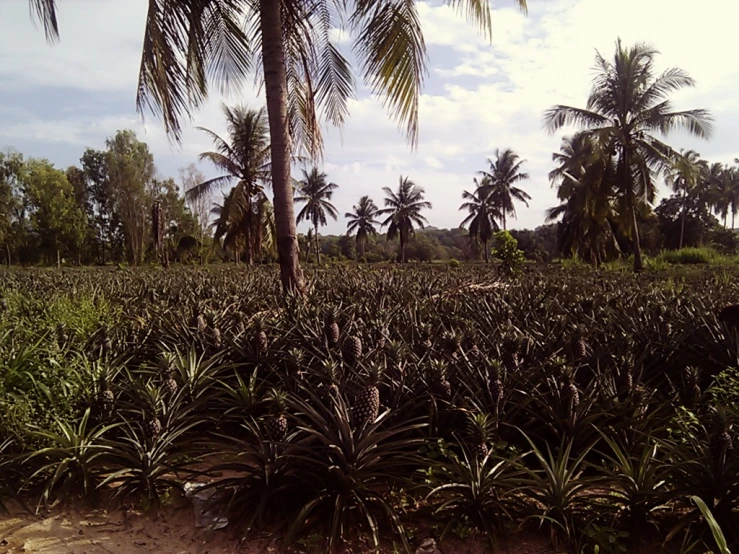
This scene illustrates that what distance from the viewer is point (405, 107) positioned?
681 cm

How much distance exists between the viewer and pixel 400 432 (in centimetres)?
308

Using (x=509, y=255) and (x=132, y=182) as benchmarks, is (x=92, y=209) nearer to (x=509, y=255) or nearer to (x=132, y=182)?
(x=132, y=182)

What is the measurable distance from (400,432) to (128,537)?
1.65 meters

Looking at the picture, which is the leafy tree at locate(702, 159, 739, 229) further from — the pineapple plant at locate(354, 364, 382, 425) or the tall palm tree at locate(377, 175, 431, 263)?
the pineapple plant at locate(354, 364, 382, 425)

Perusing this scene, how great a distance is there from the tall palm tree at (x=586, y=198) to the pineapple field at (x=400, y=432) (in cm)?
1678

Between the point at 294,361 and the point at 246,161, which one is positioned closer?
the point at 294,361

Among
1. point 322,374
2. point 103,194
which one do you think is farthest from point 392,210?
point 322,374

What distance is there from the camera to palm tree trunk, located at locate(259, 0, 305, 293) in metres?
6.98

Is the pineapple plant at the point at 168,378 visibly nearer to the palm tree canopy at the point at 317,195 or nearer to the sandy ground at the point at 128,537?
the sandy ground at the point at 128,537

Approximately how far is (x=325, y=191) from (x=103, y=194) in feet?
74.0

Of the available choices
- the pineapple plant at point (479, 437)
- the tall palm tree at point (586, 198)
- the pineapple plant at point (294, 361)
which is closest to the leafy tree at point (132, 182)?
the tall palm tree at point (586, 198)

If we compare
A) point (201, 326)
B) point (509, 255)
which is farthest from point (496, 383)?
point (509, 255)

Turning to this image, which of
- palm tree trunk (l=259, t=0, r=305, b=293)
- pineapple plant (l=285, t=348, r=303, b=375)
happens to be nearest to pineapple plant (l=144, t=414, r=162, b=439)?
pineapple plant (l=285, t=348, r=303, b=375)

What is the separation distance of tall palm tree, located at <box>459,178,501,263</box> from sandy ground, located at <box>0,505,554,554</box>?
1573 inches
